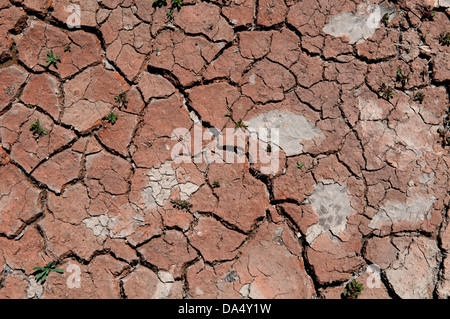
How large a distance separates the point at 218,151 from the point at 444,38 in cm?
200

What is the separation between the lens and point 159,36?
117 inches

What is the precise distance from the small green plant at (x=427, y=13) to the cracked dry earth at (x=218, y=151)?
4 centimetres

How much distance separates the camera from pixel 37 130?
2773 millimetres

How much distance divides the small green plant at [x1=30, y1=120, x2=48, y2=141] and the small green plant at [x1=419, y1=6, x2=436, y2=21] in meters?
3.03

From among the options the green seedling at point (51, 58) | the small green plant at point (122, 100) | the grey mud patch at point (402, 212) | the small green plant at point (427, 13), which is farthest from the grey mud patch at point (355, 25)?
the green seedling at point (51, 58)

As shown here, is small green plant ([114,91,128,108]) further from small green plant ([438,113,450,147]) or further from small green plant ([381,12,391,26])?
small green plant ([438,113,450,147])

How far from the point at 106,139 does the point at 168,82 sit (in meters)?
0.62

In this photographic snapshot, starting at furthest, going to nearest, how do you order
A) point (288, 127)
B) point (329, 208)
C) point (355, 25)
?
point (355, 25), point (288, 127), point (329, 208)

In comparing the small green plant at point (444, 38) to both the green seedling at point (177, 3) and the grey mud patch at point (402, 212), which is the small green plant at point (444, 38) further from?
the green seedling at point (177, 3)

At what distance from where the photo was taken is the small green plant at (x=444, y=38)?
10.0ft

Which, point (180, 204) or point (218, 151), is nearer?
point (180, 204)

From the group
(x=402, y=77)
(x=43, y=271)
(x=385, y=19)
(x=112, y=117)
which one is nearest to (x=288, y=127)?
(x=402, y=77)

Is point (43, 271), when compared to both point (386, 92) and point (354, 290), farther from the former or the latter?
point (386, 92)

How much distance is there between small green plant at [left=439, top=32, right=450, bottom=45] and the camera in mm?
3057
